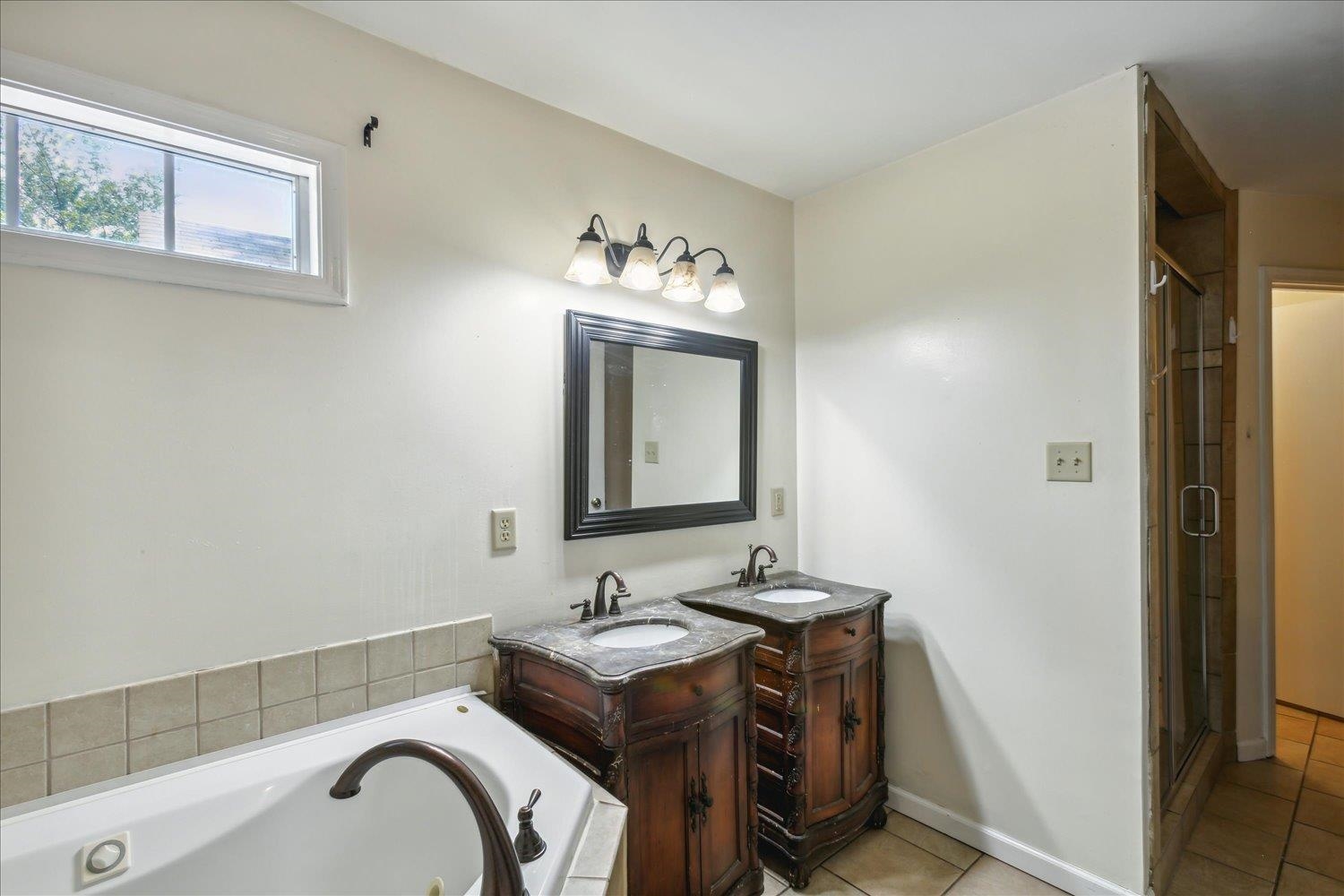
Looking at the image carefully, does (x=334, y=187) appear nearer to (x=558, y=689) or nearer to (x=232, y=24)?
(x=232, y=24)

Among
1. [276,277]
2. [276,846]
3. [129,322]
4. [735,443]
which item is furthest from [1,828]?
[735,443]

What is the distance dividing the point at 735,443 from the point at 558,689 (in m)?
1.21

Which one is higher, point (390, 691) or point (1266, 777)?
point (390, 691)

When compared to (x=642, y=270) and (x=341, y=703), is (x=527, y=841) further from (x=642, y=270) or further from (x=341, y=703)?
(x=642, y=270)

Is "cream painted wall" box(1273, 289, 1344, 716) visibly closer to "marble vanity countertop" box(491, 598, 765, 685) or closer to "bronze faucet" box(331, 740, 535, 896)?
"marble vanity countertop" box(491, 598, 765, 685)

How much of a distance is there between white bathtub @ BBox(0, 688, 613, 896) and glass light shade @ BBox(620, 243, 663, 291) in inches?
52.9

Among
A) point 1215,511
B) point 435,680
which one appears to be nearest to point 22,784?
point 435,680

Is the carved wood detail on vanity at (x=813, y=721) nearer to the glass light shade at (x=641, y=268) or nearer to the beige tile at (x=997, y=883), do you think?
the beige tile at (x=997, y=883)

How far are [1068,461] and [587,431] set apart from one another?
4.88 feet

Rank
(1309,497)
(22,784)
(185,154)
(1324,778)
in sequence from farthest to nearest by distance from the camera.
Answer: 1. (1309,497)
2. (1324,778)
3. (185,154)
4. (22,784)

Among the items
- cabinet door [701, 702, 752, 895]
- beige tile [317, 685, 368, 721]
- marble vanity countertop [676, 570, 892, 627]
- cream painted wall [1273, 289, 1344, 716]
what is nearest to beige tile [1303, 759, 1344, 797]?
cream painted wall [1273, 289, 1344, 716]

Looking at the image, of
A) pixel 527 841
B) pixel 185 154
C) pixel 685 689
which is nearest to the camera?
pixel 527 841

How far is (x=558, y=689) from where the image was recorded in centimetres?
154

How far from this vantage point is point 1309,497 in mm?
3002
